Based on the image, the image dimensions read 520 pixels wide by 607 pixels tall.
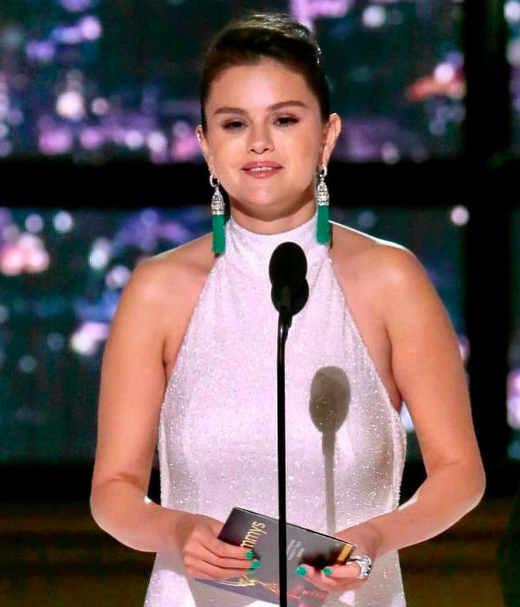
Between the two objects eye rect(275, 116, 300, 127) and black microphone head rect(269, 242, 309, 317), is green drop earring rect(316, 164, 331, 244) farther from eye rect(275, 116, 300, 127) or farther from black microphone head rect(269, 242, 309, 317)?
black microphone head rect(269, 242, 309, 317)

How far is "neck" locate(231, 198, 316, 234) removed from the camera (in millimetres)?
1909

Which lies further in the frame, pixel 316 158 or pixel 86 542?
pixel 86 542

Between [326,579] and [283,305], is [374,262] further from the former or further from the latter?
[326,579]

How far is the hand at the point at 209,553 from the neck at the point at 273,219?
46cm

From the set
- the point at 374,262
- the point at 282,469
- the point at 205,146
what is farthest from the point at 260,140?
the point at 282,469

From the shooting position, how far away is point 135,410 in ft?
6.16

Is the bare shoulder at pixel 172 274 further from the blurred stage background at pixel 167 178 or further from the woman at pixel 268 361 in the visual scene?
the blurred stage background at pixel 167 178

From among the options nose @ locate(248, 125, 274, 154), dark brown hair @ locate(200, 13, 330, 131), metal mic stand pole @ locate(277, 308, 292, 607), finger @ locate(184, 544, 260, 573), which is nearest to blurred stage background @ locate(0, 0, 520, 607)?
dark brown hair @ locate(200, 13, 330, 131)

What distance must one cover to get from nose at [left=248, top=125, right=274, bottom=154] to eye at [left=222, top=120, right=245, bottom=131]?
0.03 m

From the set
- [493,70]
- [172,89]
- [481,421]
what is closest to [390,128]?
[493,70]

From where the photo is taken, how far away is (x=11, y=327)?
13.0ft

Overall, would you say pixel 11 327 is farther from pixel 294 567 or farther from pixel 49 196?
pixel 294 567

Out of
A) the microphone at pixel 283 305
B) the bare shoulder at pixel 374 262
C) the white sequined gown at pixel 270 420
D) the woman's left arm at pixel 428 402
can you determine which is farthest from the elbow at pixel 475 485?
the microphone at pixel 283 305

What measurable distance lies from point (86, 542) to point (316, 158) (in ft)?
7.24
